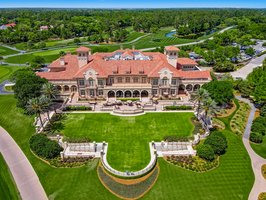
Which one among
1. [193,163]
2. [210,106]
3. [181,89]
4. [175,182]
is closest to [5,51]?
[181,89]

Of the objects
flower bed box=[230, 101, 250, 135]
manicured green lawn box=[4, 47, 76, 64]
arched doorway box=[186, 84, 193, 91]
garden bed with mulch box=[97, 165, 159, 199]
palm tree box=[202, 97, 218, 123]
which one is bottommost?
garden bed with mulch box=[97, 165, 159, 199]

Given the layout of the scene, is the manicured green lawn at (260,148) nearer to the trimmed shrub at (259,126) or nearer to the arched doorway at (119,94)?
the trimmed shrub at (259,126)

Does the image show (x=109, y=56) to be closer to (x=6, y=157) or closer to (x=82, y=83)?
(x=82, y=83)

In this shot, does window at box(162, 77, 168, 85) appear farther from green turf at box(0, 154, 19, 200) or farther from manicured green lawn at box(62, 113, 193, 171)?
green turf at box(0, 154, 19, 200)

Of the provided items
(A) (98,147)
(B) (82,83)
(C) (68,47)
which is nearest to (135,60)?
(B) (82,83)

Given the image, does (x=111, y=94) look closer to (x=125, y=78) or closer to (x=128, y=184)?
(x=125, y=78)

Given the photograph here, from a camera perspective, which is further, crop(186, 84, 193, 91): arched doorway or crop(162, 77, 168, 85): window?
crop(186, 84, 193, 91): arched doorway

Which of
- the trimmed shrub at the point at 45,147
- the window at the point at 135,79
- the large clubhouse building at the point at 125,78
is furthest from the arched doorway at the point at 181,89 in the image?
the trimmed shrub at the point at 45,147

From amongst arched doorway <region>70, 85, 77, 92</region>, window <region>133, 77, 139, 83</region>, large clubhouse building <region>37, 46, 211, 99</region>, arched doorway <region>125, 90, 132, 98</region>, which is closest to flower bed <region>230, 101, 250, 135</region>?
large clubhouse building <region>37, 46, 211, 99</region>
